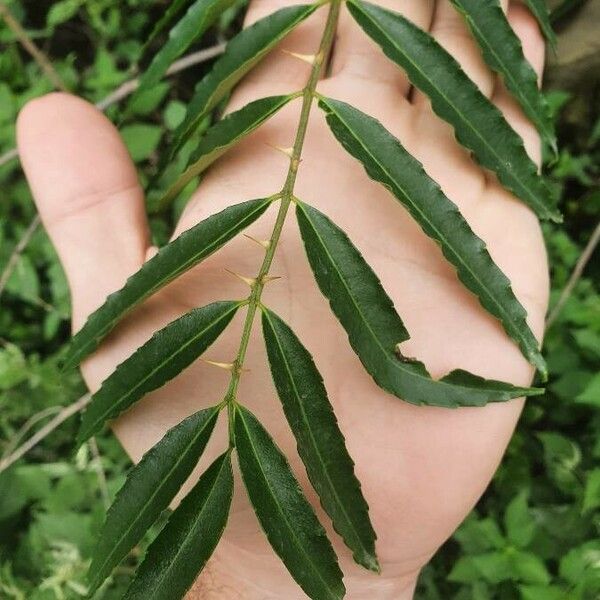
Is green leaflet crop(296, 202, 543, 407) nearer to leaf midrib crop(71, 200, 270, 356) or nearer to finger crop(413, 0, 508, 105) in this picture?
leaf midrib crop(71, 200, 270, 356)

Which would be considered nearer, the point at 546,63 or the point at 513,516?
the point at 513,516

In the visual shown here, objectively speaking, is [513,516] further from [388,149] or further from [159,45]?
Result: [159,45]

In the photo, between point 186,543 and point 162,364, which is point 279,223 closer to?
point 162,364

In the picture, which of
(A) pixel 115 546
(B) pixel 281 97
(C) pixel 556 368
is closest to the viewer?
(A) pixel 115 546

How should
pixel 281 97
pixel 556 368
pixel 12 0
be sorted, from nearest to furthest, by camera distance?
pixel 281 97
pixel 556 368
pixel 12 0

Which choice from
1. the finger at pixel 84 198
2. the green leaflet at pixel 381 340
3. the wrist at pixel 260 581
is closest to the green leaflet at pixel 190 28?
the finger at pixel 84 198

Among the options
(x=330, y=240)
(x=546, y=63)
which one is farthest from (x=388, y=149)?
A: (x=546, y=63)

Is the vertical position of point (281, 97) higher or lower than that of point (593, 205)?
higher

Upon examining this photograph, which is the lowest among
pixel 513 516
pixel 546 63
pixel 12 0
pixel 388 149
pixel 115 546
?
pixel 513 516
